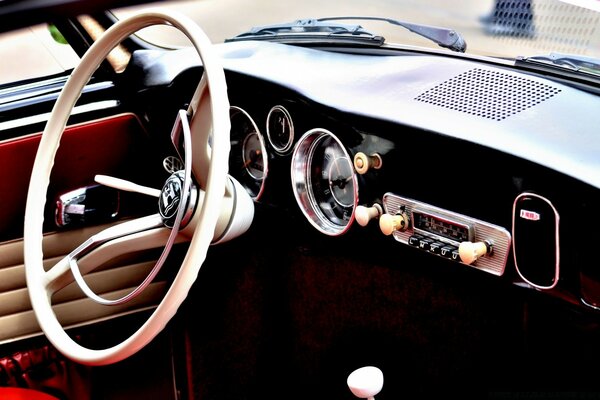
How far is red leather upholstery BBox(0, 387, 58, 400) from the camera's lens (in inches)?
62.7

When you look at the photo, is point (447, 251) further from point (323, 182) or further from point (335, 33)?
point (335, 33)

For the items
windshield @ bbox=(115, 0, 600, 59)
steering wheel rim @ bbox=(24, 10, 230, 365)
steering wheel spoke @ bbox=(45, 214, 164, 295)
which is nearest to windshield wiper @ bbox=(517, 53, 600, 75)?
windshield @ bbox=(115, 0, 600, 59)

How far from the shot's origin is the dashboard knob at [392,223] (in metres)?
1.34

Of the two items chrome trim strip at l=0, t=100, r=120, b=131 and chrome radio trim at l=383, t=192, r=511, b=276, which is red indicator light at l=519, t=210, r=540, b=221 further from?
chrome trim strip at l=0, t=100, r=120, b=131

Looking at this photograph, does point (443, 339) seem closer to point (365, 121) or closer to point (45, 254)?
point (365, 121)

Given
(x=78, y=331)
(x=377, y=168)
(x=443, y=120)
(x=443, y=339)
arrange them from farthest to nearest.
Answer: (x=78, y=331) → (x=443, y=339) → (x=377, y=168) → (x=443, y=120)

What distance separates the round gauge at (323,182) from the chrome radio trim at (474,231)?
15 cm

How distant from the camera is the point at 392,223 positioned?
1.34 m

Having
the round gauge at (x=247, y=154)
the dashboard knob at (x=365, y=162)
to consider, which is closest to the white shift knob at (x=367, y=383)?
the dashboard knob at (x=365, y=162)

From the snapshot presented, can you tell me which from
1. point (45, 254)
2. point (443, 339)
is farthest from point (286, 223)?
point (45, 254)

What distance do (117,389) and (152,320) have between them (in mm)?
893

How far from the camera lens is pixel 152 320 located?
3.67 feet

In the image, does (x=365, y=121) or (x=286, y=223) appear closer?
(x=365, y=121)

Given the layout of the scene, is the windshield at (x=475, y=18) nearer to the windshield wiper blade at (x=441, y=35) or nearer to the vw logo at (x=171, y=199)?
the windshield wiper blade at (x=441, y=35)
